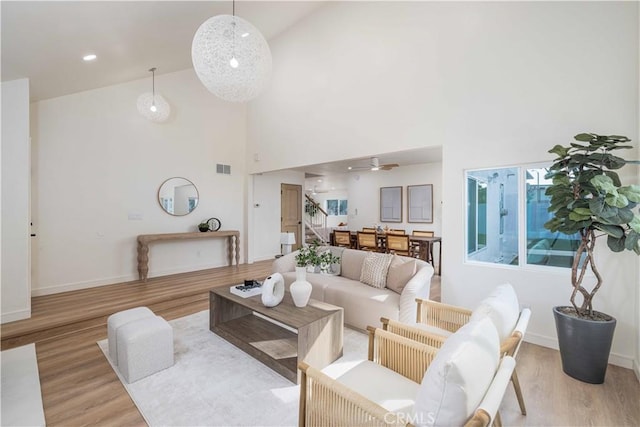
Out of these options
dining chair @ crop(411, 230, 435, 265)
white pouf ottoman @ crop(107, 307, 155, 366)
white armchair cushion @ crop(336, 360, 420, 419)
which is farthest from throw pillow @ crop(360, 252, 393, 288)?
dining chair @ crop(411, 230, 435, 265)

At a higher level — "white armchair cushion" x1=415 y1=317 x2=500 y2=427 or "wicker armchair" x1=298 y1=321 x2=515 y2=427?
"white armchair cushion" x1=415 y1=317 x2=500 y2=427

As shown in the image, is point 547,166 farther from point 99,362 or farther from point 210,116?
point 210,116

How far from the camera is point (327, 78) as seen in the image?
17.1ft

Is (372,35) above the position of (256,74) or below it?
above

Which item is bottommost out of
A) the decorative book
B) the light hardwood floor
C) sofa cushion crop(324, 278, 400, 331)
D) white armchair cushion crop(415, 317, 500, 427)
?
the light hardwood floor

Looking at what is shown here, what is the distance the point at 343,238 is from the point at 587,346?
4.54 meters

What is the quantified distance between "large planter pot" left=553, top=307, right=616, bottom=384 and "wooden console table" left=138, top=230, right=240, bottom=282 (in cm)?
589

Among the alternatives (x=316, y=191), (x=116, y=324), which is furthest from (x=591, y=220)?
(x=316, y=191)

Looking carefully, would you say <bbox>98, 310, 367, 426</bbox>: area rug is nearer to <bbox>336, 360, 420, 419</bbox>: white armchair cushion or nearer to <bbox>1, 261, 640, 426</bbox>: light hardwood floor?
<bbox>1, 261, 640, 426</bbox>: light hardwood floor

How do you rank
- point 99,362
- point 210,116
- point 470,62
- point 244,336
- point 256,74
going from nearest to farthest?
point 99,362
point 244,336
point 256,74
point 470,62
point 210,116

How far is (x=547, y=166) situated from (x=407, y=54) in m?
2.40

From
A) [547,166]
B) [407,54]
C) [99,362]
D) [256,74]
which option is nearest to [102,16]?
[256,74]

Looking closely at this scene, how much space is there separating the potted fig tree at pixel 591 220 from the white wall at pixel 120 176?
6.23 m

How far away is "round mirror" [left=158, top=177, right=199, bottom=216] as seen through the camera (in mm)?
5855
